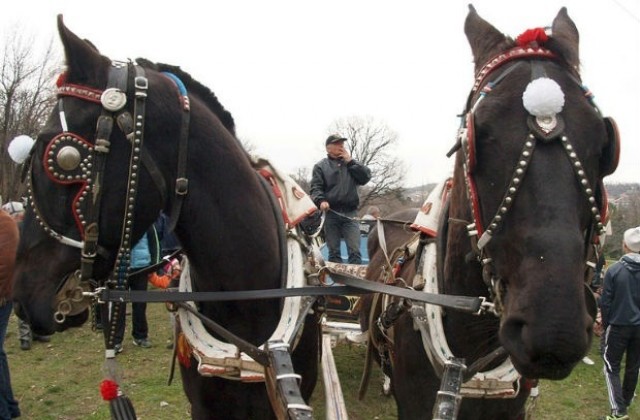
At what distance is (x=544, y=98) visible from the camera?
1.54m

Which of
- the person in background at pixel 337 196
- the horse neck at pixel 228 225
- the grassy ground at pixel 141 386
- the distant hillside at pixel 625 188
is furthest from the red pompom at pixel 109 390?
the distant hillside at pixel 625 188

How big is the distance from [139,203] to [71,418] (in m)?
3.96

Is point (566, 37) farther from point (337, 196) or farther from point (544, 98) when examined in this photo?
point (337, 196)

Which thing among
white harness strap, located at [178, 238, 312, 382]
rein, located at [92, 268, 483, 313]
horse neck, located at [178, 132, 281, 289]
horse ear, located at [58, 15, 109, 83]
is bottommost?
white harness strap, located at [178, 238, 312, 382]

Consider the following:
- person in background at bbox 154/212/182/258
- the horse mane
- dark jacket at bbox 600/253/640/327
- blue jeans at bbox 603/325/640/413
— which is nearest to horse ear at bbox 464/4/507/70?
the horse mane

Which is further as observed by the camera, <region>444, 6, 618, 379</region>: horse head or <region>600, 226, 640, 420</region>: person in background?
<region>600, 226, 640, 420</region>: person in background

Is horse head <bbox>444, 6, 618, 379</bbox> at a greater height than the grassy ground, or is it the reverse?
horse head <bbox>444, 6, 618, 379</bbox>

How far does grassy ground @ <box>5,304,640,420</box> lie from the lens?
5.17 meters

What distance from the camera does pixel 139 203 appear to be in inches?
78.8

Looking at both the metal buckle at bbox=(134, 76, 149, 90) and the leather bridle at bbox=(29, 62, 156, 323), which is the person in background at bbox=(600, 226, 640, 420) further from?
the metal buckle at bbox=(134, 76, 149, 90)

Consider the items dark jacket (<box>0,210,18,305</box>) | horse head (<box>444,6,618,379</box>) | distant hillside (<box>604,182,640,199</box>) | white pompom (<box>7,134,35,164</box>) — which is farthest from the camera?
distant hillside (<box>604,182,640,199</box>)

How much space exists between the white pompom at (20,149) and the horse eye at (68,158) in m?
0.35

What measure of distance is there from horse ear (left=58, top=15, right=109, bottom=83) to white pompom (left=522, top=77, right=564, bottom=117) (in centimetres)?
157

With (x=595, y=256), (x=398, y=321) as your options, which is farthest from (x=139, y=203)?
(x=595, y=256)
